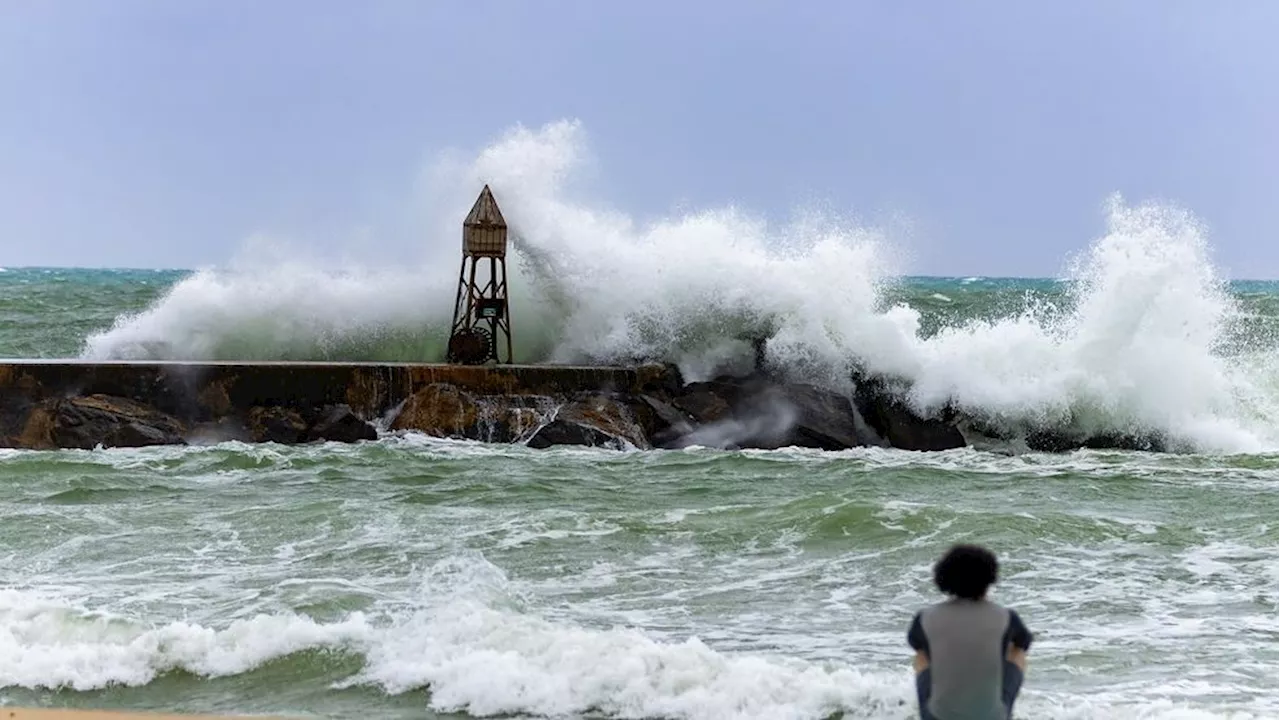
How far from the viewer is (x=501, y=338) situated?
700 inches

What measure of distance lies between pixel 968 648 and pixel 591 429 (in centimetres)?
1060

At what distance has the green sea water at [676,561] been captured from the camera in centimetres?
657

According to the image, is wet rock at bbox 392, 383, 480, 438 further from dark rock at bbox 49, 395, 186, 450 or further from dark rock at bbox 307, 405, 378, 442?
dark rock at bbox 49, 395, 186, 450

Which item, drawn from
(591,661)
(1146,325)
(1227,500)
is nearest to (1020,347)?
(1146,325)

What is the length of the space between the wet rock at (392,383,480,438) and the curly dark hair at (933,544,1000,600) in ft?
35.4

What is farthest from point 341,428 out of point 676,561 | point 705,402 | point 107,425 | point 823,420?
point 676,561

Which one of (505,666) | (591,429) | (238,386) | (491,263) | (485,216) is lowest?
(505,666)

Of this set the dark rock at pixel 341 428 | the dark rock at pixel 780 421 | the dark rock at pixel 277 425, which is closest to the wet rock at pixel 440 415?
the dark rock at pixel 341 428

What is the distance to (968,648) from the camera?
4082 mm

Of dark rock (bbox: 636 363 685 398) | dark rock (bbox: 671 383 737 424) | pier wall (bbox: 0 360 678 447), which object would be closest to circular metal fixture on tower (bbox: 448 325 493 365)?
pier wall (bbox: 0 360 678 447)

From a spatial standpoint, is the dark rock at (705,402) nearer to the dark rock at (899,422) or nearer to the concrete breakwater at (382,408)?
the concrete breakwater at (382,408)

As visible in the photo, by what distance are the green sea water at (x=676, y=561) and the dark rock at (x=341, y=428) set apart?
1.51 feet

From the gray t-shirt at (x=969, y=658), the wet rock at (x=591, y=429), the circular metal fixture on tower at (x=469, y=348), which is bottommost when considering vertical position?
the gray t-shirt at (x=969, y=658)

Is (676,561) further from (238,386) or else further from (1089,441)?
(1089,441)
